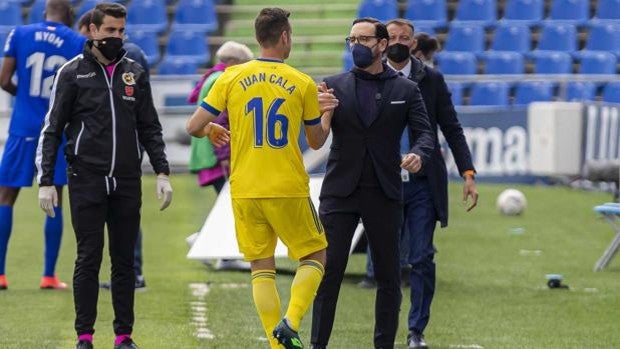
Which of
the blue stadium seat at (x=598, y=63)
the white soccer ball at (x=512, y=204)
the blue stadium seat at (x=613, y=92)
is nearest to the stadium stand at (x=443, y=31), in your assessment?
the blue stadium seat at (x=598, y=63)

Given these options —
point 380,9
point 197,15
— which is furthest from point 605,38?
point 197,15

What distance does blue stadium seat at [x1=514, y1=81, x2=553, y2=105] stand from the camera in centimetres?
2114

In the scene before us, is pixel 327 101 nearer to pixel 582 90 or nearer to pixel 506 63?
pixel 582 90

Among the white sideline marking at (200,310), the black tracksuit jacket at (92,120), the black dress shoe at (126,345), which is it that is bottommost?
the white sideline marking at (200,310)

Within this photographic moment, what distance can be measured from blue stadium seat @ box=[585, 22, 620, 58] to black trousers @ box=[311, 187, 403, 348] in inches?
663

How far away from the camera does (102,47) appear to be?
8031 millimetres

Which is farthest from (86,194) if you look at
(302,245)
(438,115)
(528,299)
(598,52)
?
(598,52)

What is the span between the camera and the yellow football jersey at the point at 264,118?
285 inches

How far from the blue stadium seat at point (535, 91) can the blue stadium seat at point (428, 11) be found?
166 inches

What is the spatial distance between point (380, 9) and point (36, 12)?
6346 mm

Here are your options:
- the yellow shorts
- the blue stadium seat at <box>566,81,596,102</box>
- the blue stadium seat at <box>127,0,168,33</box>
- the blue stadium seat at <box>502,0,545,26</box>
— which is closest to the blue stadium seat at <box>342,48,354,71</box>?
the blue stadium seat at <box>502,0,545,26</box>

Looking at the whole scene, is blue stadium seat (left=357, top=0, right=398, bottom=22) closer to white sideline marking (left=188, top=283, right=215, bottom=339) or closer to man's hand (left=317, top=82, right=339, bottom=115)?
white sideline marking (left=188, top=283, right=215, bottom=339)

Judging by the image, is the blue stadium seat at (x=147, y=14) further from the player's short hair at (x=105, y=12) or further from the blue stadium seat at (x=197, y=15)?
the player's short hair at (x=105, y=12)

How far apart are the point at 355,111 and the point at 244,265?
5.21 m
